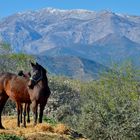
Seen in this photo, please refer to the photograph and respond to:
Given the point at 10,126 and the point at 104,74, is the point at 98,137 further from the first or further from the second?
the point at 104,74

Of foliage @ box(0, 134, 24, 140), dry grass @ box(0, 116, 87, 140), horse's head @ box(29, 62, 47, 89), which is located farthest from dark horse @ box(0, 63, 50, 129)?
foliage @ box(0, 134, 24, 140)

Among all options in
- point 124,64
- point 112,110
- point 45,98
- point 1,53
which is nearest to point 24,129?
point 45,98

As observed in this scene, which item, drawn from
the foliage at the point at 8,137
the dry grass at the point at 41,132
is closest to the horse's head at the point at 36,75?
the dry grass at the point at 41,132

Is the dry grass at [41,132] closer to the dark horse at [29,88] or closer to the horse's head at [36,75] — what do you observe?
the dark horse at [29,88]

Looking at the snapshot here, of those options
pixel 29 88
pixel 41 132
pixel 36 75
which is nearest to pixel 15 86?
pixel 29 88

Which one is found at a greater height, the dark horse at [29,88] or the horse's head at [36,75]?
the horse's head at [36,75]

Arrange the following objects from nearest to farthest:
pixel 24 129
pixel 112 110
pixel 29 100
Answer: pixel 24 129 → pixel 29 100 → pixel 112 110

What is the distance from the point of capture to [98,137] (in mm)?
20703

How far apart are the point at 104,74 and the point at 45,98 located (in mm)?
34133

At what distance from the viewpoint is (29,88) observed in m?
18.5

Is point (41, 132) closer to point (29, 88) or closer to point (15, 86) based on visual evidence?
point (29, 88)

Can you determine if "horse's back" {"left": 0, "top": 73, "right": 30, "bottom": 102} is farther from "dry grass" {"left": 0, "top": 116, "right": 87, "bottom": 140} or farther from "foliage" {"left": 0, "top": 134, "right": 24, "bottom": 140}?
"foliage" {"left": 0, "top": 134, "right": 24, "bottom": 140}

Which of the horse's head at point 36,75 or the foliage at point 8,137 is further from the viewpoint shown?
the horse's head at point 36,75

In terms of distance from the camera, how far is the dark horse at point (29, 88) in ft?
59.9
